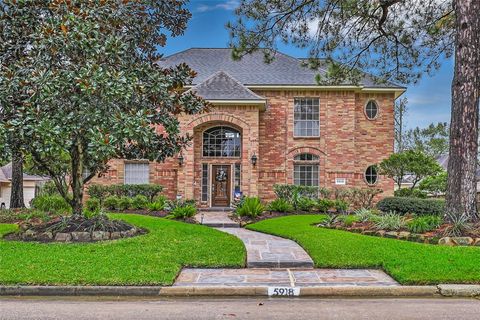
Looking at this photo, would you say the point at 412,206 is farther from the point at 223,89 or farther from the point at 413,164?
the point at 223,89

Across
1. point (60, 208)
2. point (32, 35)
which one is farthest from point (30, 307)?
point (60, 208)

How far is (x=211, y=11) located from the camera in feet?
51.9

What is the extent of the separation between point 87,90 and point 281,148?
567 inches

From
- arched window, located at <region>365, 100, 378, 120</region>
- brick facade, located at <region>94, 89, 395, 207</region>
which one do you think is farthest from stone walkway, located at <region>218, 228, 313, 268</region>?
arched window, located at <region>365, 100, 378, 120</region>

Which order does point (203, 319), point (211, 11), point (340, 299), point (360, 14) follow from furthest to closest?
point (211, 11)
point (360, 14)
point (340, 299)
point (203, 319)

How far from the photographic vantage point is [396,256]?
8.29m

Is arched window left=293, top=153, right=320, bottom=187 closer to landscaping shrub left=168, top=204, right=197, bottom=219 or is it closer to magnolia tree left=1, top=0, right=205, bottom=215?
landscaping shrub left=168, top=204, right=197, bottom=219

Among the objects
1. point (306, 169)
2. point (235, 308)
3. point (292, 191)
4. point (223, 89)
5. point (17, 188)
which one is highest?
point (223, 89)

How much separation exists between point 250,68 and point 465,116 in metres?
14.8

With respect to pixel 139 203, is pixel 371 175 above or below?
above

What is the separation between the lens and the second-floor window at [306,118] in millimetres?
22484

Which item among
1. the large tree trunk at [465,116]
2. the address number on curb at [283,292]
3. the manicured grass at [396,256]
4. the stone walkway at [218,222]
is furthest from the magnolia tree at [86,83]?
the large tree trunk at [465,116]

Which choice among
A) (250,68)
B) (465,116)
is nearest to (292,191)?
(250,68)

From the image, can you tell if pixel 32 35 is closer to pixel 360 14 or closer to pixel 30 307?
pixel 30 307
